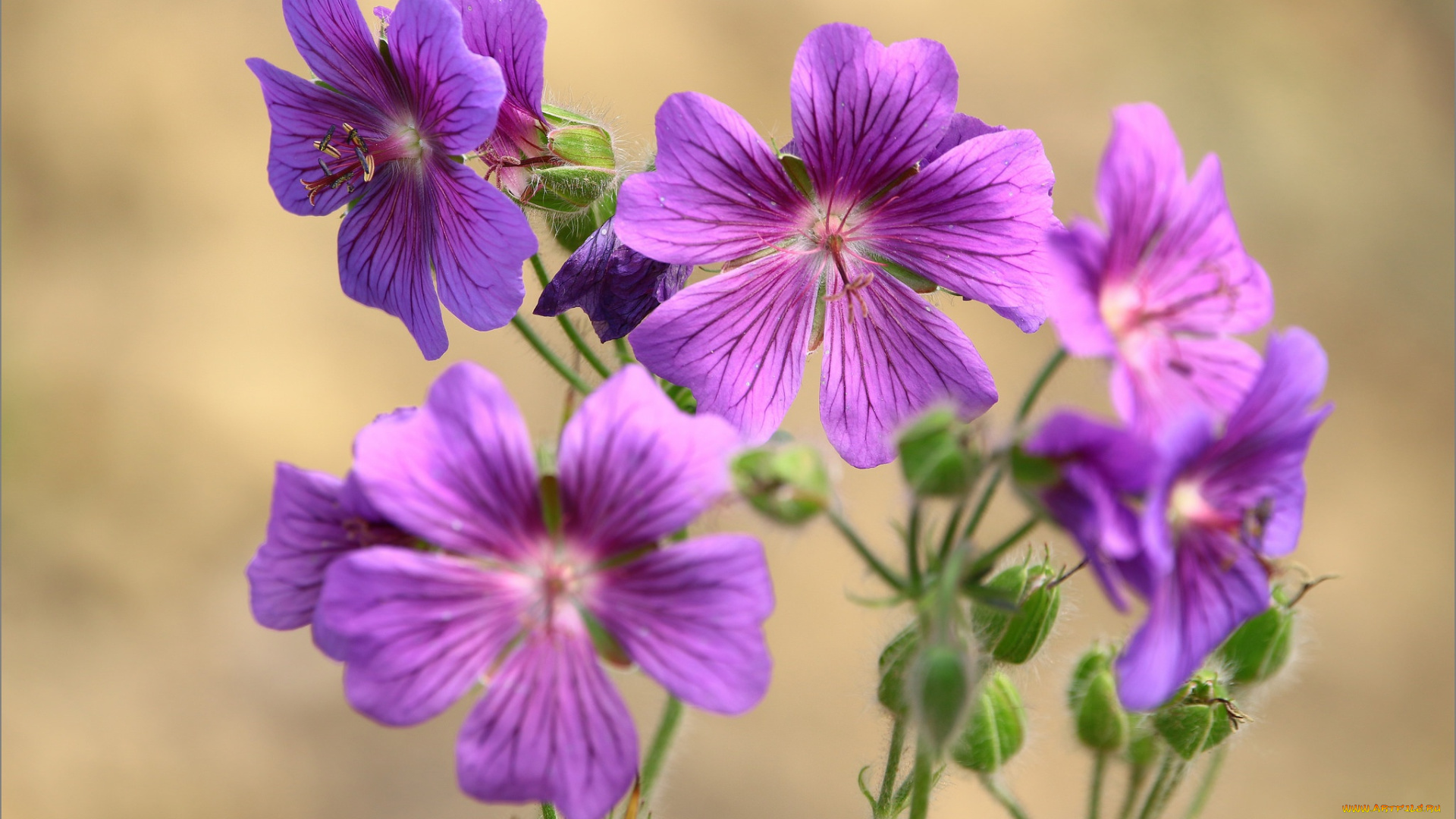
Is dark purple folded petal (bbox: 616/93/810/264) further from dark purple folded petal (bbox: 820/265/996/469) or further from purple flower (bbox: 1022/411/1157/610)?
purple flower (bbox: 1022/411/1157/610)

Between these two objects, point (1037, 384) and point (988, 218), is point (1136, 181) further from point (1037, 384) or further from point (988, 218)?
point (988, 218)

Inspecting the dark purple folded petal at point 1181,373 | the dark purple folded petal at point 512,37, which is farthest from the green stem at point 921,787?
the dark purple folded petal at point 512,37

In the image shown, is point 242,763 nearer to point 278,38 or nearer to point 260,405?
point 260,405

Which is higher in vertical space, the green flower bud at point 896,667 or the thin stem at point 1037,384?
the thin stem at point 1037,384

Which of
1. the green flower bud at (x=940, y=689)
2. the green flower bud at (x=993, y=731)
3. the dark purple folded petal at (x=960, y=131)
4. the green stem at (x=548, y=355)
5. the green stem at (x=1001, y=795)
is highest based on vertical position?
the dark purple folded petal at (x=960, y=131)

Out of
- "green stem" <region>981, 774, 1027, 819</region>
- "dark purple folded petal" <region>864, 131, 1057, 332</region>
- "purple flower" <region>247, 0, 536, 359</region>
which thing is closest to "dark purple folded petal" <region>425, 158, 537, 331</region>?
"purple flower" <region>247, 0, 536, 359</region>

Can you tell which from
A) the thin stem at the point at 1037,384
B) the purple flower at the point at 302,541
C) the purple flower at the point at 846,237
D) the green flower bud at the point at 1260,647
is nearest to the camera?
the thin stem at the point at 1037,384

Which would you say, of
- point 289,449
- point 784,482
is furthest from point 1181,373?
point 289,449

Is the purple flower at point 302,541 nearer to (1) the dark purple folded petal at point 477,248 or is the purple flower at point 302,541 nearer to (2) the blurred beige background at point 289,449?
(1) the dark purple folded petal at point 477,248

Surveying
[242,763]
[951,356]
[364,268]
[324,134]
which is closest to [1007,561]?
[951,356]
